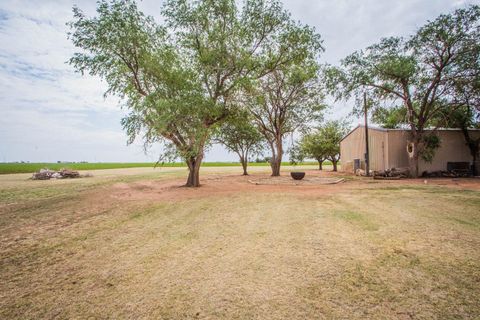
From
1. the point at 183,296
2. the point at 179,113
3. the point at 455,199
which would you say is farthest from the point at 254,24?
the point at 183,296

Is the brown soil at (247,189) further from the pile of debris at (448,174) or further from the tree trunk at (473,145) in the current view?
the tree trunk at (473,145)

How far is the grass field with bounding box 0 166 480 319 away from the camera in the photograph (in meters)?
3.56

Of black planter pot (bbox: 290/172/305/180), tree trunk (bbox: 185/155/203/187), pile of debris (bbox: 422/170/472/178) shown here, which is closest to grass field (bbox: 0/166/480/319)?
tree trunk (bbox: 185/155/203/187)

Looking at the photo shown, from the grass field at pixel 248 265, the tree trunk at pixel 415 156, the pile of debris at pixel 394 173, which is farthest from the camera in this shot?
the pile of debris at pixel 394 173

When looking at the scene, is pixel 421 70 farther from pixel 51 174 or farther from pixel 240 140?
pixel 51 174

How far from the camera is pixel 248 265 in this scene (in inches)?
191

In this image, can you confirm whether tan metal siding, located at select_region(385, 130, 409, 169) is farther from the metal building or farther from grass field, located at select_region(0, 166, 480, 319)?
grass field, located at select_region(0, 166, 480, 319)

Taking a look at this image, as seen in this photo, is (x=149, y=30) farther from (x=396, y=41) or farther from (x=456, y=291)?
(x=396, y=41)

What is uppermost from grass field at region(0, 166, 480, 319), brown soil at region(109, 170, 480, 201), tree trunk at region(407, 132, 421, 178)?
tree trunk at region(407, 132, 421, 178)

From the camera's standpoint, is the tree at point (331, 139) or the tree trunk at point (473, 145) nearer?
the tree trunk at point (473, 145)

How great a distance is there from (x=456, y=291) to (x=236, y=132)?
31372 millimetres

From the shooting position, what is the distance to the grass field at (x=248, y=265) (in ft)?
11.7

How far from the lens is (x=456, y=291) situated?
378 cm

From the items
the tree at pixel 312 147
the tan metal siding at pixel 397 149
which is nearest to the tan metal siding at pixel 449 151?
the tan metal siding at pixel 397 149
